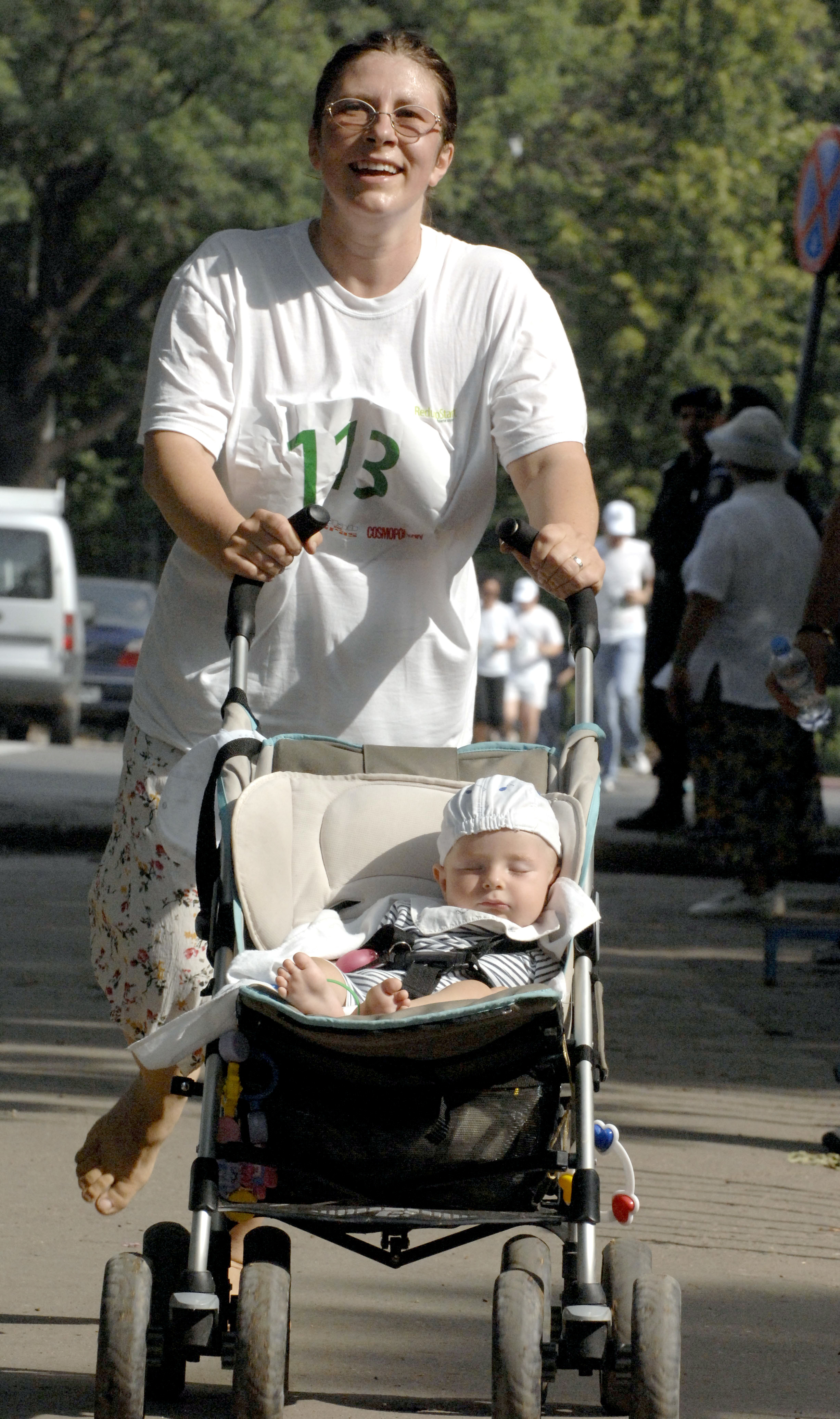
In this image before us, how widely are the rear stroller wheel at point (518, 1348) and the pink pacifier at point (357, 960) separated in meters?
0.55

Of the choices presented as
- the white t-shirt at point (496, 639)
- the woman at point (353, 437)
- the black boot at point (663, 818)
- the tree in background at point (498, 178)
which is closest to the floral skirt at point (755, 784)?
the black boot at point (663, 818)

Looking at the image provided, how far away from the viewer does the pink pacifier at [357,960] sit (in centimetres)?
319

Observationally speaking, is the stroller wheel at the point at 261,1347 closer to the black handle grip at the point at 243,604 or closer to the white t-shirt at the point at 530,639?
the black handle grip at the point at 243,604

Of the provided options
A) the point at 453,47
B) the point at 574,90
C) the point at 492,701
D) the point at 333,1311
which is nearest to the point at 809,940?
the point at 333,1311

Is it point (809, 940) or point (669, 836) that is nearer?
point (809, 940)

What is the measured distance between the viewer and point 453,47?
3131 centimetres

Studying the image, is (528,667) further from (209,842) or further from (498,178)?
(498,178)

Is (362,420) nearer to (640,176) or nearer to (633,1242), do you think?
(633,1242)

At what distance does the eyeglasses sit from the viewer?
136 inches

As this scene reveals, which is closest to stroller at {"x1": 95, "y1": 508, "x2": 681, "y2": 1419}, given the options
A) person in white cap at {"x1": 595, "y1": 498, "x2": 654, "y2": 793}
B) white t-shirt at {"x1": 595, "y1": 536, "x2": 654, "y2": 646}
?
person in white cap at {"x1": 595, "y1": 498, "x2": 654, "y2": 793}

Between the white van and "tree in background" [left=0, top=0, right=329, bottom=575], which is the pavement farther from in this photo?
"tree in background" [left=0, top=0, right=329, bottom=575]

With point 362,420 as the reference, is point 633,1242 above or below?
below

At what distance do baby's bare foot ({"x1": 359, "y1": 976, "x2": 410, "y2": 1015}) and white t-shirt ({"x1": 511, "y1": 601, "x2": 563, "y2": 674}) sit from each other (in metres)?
15.1

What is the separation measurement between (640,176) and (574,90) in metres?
2.06
